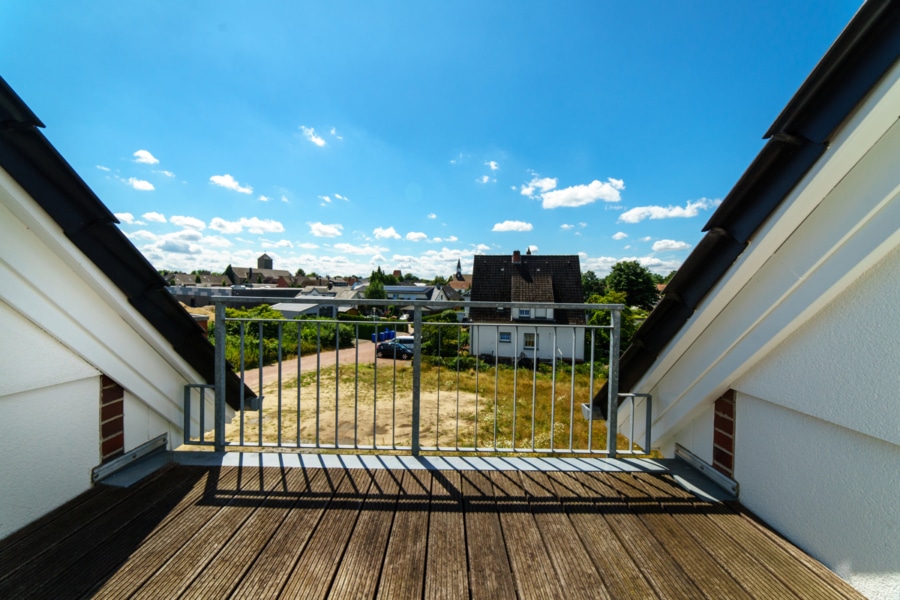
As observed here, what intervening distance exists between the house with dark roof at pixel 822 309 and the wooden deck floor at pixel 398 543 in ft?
0.71

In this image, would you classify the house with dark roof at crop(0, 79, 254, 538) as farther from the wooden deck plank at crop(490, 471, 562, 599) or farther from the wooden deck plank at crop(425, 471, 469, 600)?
the wooden deck plank at crop(490, 471, 562, 599)

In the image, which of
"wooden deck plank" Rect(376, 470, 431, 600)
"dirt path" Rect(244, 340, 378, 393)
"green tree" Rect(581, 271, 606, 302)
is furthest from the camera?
"green tree" Rect(581, 271, 606, 302)

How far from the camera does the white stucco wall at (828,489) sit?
1055 mm

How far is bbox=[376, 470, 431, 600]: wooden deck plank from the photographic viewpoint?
1.11 metres

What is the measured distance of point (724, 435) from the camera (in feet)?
5.66

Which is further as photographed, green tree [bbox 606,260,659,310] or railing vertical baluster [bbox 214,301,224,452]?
green tree [bbox 606,260,659,310]

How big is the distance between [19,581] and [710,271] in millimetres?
2710

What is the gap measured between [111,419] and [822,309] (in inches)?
122

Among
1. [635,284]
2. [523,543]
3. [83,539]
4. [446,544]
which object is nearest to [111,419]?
[83,539]

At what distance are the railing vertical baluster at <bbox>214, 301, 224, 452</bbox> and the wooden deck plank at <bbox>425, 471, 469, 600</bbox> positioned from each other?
1272 mm

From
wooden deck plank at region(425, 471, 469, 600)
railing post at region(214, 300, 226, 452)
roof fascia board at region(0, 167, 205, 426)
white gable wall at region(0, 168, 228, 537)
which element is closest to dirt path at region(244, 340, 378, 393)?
railing post at region(214, 300, 226, 452)

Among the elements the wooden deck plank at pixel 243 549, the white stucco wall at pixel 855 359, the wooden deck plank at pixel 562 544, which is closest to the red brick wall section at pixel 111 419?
the wooden deck plank at pixel 243 549

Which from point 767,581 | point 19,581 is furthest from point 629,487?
point 19,581

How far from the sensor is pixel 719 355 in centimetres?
157
